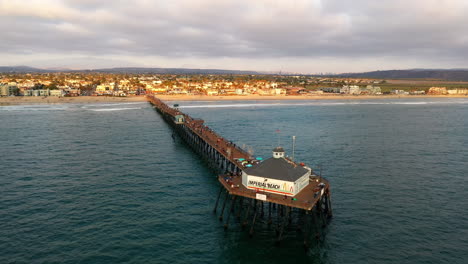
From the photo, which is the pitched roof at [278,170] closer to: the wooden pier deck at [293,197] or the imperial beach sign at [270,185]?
the imperial beach sign at [270,185]

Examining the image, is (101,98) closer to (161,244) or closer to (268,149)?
(268,149)

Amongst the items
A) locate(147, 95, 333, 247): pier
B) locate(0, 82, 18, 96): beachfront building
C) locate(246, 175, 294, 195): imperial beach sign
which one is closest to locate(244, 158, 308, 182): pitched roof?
locate(147, 95, 333, 247): pier

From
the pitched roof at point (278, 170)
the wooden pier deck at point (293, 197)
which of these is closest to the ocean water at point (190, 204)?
the wooden pier deck at point (293, 197)

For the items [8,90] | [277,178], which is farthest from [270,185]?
[8,90]

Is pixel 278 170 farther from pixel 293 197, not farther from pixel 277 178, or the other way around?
pixel 293 197

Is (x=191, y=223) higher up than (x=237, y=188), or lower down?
lower down

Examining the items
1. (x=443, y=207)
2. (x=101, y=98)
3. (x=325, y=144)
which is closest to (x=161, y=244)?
(x=443, y=207)
